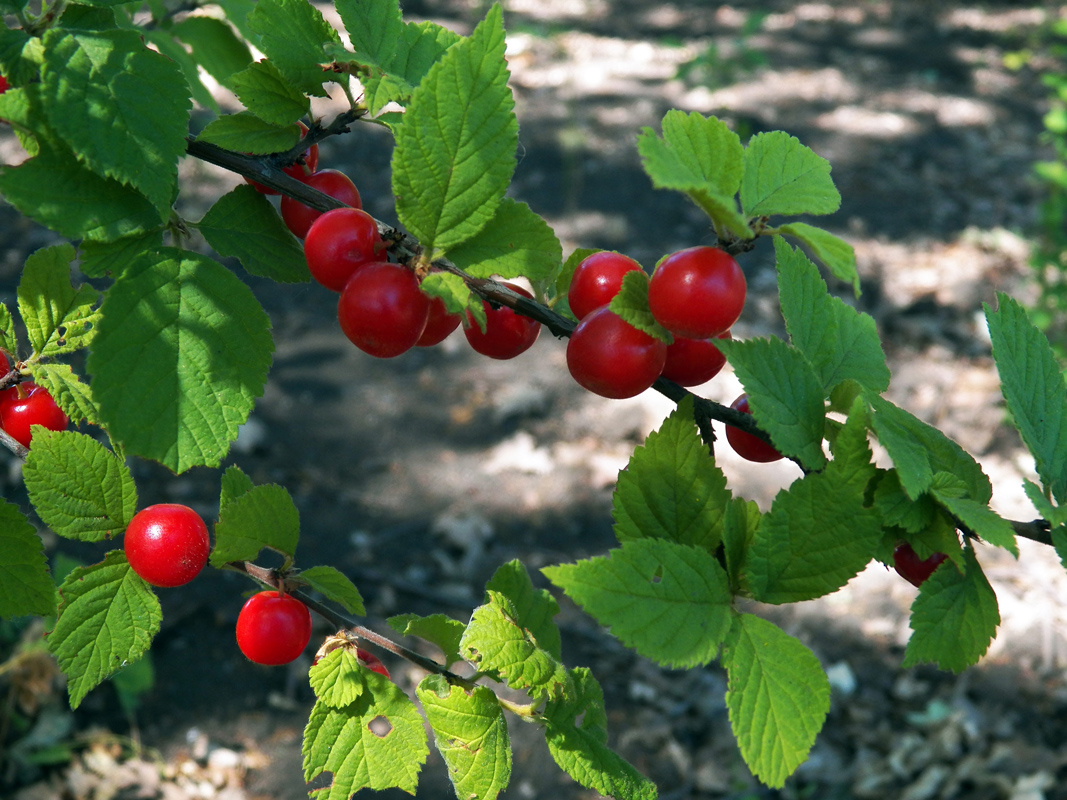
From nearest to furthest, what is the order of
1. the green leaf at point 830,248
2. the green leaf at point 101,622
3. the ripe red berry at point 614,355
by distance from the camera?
the green leaf at point 830,248 → the ripe red berry at point 614,355 → the green leaf at point 101,622

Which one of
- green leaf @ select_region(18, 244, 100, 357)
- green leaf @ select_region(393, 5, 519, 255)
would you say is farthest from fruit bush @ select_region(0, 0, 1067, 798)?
green leaf @ select_region(18, 244, 100, 357)

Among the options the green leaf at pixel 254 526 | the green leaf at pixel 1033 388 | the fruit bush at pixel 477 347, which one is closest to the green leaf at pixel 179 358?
the fruit bush at pixel 477 347

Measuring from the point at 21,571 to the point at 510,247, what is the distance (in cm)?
60

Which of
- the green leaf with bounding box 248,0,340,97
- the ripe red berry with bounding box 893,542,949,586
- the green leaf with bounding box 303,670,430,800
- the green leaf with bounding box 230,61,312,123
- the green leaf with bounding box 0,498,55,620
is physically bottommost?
the green leaf with bounding box 303,670,430,800

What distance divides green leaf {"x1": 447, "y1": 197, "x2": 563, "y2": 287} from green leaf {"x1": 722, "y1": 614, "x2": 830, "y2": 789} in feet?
1.24

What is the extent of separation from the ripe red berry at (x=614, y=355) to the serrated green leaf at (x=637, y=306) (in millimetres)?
14

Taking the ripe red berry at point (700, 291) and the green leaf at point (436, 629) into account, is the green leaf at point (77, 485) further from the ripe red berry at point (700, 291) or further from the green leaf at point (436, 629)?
the ripe red berry at point (700, 291)

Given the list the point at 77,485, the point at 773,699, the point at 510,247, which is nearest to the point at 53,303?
the point at 77,485

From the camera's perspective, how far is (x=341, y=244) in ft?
2.79

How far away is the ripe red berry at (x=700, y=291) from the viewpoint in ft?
2.40

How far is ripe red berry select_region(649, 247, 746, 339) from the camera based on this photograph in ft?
2.40

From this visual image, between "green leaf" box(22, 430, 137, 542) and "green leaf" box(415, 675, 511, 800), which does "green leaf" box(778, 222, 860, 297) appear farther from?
"green leaf" box(22, 430, 137, 542)

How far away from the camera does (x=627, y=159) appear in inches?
229

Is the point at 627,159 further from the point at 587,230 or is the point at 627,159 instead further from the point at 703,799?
the point at 703,799
